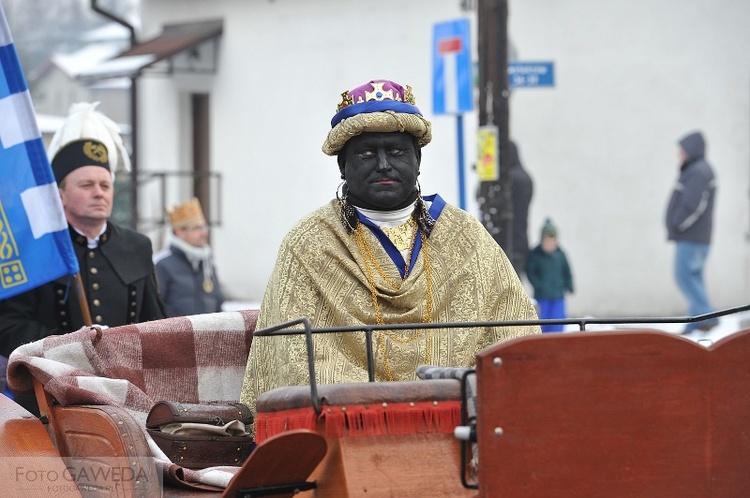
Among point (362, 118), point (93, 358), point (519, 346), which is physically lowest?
point (93, 358)

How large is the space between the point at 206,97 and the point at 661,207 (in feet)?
26.6

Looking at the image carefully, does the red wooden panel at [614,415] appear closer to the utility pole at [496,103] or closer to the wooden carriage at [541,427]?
the wooden carriage at [541,427]

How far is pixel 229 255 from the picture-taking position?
19406mm

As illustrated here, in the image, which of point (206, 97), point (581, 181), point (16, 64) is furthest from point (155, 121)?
point (16, 64)

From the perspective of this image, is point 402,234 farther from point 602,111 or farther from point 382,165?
point 602,111

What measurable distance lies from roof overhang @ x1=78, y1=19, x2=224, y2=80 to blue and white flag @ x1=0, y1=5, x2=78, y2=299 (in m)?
13.3

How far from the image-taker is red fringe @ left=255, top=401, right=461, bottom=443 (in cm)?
304

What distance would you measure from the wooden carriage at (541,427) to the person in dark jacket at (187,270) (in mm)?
6128

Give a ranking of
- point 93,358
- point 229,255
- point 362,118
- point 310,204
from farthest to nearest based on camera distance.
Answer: point 229,255, point 310,204, point 93,358, point 362,118

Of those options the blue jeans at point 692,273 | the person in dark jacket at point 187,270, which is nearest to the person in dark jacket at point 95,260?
the person in dark jacket at point 187,270

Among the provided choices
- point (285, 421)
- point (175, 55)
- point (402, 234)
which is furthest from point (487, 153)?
point (175, 55)

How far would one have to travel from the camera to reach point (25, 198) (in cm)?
532

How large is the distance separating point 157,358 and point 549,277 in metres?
6.96

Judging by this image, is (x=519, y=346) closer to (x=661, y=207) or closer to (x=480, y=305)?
(x=480, y=305)
